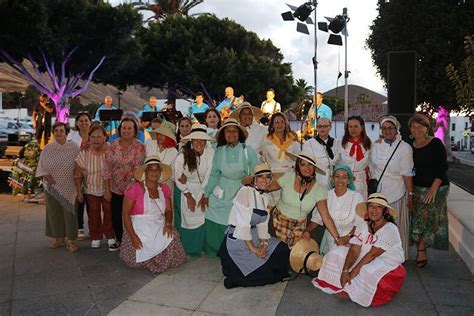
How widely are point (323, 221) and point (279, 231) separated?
51 cm

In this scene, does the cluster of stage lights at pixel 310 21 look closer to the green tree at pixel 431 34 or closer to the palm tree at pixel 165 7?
the green tree at pixel 431 34

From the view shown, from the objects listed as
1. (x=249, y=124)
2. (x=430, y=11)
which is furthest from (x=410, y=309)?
(x=430, y=11)

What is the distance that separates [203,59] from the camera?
92.1 ft

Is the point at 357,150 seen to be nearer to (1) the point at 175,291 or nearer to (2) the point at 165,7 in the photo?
(1) the point at 175,291

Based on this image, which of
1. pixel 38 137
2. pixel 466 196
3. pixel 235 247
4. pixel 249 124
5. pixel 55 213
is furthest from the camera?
pixel 38 137

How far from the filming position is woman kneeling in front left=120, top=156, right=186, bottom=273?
484 cm

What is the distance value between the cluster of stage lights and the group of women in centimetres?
864

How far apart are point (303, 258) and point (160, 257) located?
155 centimetres

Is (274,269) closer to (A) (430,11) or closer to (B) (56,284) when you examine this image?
(B) (56,284)

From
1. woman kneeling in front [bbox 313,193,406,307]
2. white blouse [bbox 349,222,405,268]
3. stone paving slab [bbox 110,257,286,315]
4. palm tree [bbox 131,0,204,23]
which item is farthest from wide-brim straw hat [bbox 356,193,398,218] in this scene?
palm tree [bbox 131,0,204,23]

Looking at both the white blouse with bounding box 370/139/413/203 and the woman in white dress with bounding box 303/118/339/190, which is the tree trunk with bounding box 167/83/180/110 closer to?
the woman in white dress with bounding box 303/118/339/190

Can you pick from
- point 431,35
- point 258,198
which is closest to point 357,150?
point 258,198

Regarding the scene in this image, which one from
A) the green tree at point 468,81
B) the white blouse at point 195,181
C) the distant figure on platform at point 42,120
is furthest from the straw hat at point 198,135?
the distant figure on platform at point 42,120

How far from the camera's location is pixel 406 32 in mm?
19859
